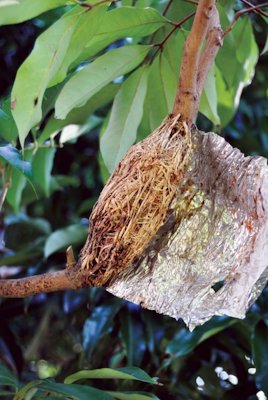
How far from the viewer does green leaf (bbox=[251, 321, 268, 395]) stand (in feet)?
3.03

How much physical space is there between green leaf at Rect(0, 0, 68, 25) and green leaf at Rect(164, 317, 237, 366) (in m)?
0.53

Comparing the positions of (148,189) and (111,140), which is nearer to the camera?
(148,189)

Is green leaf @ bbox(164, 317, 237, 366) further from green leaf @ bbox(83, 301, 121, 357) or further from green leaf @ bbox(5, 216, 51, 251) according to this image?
green leaf @ bbox(5, 216, 51, 251)

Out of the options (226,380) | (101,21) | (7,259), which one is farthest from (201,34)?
(7,259)

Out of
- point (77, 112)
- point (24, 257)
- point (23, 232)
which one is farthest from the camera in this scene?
point (23, 232)

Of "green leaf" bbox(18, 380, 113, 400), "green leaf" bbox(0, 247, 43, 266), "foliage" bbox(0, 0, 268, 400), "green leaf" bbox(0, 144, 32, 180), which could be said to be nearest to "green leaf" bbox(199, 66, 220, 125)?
"foliage" bbox(0, 0, 268, 400)

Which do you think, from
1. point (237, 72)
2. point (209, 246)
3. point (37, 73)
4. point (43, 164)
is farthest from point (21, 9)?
point (43, 164)

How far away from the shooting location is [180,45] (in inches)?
32.5

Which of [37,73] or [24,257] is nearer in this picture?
[37,73]

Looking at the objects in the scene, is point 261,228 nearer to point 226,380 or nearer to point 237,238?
point 237,238

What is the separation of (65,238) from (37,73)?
0.62 meters

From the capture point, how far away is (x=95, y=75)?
777 mm

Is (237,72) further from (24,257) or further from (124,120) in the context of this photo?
(24,257)

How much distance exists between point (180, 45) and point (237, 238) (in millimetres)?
283
